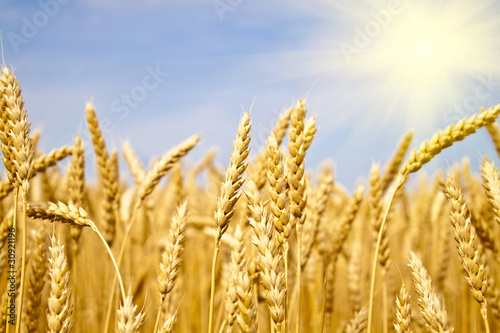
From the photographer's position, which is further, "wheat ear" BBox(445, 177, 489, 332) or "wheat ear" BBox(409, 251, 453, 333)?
"wheat ear" BBox(445, 177, 489, 332)

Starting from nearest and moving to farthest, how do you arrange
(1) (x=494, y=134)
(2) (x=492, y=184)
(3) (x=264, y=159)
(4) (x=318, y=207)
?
(2) (x=492, y=184)
(3) (x=264, y=159)
(4) (x=318, y=207)
(1) (x=494, y=134)

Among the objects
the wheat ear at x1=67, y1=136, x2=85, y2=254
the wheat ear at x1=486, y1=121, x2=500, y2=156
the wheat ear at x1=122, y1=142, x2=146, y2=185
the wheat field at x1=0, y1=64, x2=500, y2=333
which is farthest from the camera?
the wheat ear at x1=122, y1=142, x2=146, y2=185

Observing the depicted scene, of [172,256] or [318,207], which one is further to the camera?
[318,207]

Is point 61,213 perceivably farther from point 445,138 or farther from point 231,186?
point 445,138

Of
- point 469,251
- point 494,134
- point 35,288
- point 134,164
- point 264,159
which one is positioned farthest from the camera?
point 134,164

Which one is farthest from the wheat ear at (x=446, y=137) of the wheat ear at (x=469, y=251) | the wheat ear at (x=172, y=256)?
the wheat ear at (x=172, y=256)

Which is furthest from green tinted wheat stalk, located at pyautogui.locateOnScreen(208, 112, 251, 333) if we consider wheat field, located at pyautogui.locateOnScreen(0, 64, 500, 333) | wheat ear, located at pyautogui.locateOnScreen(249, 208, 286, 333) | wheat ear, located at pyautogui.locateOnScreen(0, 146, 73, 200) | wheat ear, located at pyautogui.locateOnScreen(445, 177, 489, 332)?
wheat ear, located at pyautogui.locateOnScreen(0, 146, 73, 200)

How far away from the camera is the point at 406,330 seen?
109 cm

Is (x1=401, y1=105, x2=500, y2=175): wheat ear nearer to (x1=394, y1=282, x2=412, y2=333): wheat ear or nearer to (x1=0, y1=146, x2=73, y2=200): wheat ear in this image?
(x1=394, y1=282, x2=412, y2=333): wheat ear

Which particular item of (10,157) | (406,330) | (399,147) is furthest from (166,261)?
(399,147)

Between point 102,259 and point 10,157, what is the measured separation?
3236 mm

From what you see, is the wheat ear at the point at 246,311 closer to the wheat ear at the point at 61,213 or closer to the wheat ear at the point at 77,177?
the wheat ear at the point at 61,213

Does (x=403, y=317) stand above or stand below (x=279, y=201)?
below

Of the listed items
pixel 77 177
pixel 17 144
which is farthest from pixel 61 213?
pixel 77 177
